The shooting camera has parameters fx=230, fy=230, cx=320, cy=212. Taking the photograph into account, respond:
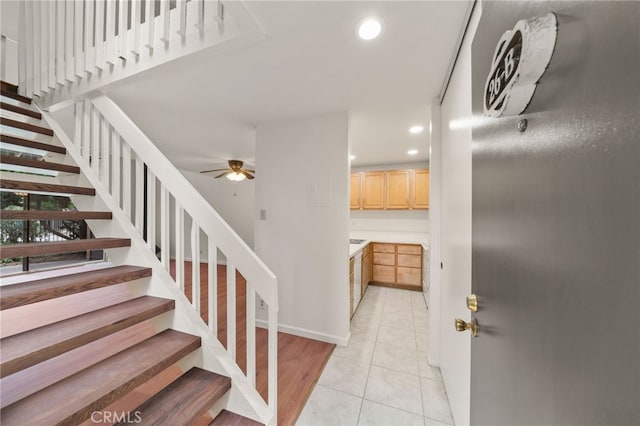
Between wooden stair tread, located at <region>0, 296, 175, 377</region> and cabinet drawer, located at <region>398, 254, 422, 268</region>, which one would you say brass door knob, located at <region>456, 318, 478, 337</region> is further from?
cabinet drawer, located at <region>398, 254, 422, 268</region>

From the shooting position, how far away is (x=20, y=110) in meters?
1.93

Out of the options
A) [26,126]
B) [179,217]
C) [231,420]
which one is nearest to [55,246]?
[179,217]

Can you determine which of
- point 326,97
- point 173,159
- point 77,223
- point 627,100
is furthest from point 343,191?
point 77,223

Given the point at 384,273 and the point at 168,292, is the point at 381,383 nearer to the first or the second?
the point at 168,292

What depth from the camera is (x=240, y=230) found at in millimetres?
5875

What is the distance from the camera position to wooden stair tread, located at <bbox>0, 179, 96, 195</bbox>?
4.49 feet

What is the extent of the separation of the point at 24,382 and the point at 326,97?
2.59 meters

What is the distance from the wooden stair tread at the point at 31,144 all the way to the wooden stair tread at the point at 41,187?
1.44 ft

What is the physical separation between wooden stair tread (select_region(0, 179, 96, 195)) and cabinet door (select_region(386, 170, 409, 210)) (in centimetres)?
401

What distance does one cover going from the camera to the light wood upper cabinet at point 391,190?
412cm

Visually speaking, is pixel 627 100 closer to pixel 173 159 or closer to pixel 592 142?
pixel 592 142

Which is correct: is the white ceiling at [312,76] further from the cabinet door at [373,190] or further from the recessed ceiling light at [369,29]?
the cabinet door at [373,190]

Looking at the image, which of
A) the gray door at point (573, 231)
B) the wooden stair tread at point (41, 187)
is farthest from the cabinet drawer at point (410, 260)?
the wooden stair tread at point (41, 187)

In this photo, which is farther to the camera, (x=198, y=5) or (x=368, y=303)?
(x=368, y=303)
